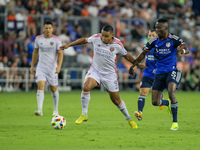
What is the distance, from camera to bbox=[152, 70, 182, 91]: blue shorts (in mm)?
9992

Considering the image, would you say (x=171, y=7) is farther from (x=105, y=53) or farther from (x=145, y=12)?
(x=105, y=53)

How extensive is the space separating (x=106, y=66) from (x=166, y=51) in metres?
1.36

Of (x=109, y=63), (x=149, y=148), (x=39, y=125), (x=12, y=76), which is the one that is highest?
A: (x=109, y=63)

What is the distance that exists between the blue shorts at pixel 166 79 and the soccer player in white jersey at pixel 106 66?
31.6 inches

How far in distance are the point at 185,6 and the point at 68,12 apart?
11021 millimetres

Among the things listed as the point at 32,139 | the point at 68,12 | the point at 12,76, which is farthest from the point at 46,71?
the point at 68,12

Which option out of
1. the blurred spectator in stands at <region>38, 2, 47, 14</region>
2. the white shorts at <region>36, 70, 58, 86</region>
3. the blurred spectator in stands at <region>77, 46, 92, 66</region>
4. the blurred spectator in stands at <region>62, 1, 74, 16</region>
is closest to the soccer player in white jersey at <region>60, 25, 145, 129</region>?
the white shorts at <region>36, 70, 58, 86</region>

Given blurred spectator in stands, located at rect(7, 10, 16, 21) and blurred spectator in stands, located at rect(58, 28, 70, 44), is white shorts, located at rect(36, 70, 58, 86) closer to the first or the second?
blurred spectator in stands, located at rect(58, 28, 70, 44)

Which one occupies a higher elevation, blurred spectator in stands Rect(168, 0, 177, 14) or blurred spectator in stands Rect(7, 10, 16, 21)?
blurred spectator in stands Rect(168, 0, 177, 14)

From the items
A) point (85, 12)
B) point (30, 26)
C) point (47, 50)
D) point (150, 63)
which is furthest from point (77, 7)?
point (150, 63)

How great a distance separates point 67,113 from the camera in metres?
Result: 13.7

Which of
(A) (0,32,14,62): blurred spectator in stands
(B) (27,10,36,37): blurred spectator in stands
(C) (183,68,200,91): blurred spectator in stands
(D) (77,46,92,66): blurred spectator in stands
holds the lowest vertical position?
(C) (183,68,200,91): blurred spectator in stands

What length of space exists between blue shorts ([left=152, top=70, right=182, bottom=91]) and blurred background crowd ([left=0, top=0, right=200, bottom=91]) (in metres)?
14.0

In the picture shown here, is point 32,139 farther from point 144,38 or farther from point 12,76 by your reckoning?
point 144,38
